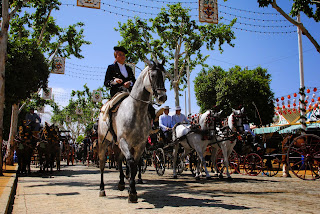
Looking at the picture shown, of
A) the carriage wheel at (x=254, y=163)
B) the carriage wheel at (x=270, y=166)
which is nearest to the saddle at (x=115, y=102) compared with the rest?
the carriage wheel at (x=254, y=163)

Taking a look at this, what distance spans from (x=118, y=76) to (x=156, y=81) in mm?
1753

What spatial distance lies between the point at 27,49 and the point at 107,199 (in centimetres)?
1286

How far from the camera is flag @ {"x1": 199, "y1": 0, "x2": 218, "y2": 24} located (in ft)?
60.4

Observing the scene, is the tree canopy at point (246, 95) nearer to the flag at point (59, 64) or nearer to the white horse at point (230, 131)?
the flag at point (59, 64)

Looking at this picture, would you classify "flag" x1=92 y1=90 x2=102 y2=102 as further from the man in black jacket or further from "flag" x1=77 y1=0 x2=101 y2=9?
the man in black jacket

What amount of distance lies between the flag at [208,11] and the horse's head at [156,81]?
1333cm

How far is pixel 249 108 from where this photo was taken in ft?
109

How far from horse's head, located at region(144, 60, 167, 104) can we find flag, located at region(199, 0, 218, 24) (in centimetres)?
1333

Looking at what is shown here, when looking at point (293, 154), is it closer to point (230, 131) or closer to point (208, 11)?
point (230, 131)

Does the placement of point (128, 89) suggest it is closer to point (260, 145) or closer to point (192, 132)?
point (192, 132)

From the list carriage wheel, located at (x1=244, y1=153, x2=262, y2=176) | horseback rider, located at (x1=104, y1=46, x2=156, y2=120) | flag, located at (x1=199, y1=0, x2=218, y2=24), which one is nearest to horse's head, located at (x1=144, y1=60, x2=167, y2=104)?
horseback rider, located at (x1=104, y1=46, x2=156, y2=120)

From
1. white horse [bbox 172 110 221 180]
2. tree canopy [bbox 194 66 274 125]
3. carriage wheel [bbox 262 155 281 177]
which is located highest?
tree canopy [bbox 194 66 274 125]

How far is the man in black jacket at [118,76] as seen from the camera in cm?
708

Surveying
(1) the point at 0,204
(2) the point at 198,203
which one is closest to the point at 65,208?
(1) the point at 0,204
